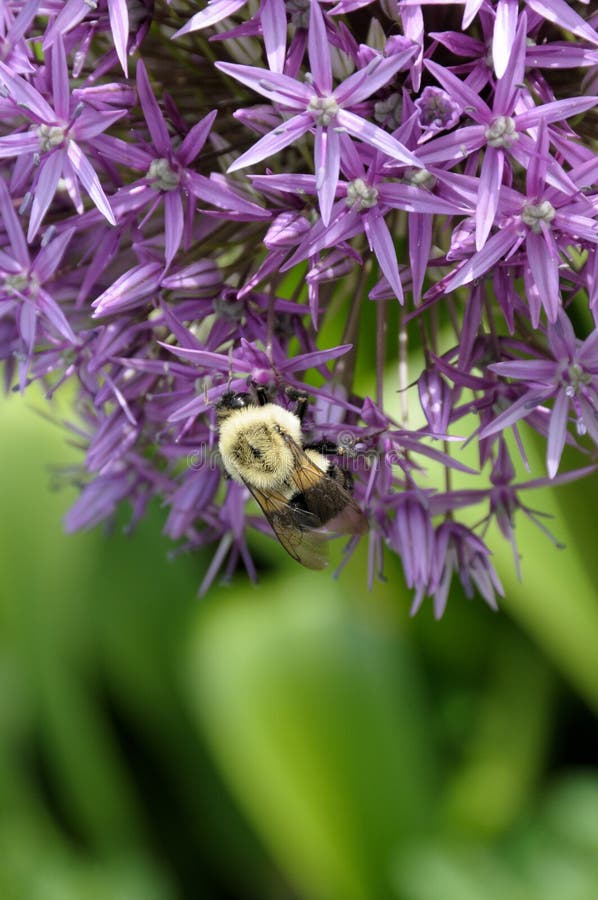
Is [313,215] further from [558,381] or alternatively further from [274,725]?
[274,725]

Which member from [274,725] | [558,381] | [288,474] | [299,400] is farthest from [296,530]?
[274,725]

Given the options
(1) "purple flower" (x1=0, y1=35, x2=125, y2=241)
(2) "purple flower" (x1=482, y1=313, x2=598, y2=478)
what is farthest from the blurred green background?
(1) "purple flower" (x1=0, y1=35, x2=125, y2=241)

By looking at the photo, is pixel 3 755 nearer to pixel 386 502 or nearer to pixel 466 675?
pixel 466 675

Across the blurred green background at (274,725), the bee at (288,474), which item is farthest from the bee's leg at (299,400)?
the blurred green background at (274,725)

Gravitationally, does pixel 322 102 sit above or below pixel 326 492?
above

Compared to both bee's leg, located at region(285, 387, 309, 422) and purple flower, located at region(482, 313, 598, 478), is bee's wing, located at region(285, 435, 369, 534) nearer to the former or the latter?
bee's leg, located at region(285, 387, 309, 422)

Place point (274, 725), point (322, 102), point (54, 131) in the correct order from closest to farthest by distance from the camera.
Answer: point (322, 102) < point (54, 131) < point (274, 725)

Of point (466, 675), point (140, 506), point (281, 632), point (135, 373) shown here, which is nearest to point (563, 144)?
point (135, 373)
